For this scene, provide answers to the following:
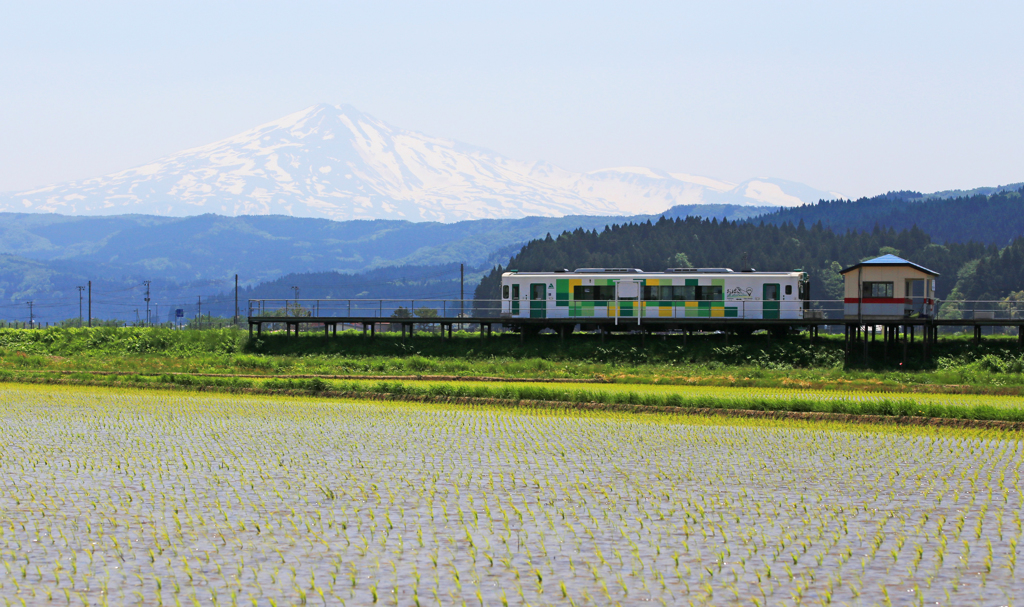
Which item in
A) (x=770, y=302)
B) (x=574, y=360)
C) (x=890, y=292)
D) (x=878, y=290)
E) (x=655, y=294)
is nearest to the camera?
(x=574, y=360)

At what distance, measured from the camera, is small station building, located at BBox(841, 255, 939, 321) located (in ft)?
181

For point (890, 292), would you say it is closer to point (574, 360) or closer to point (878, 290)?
point (878, 290)

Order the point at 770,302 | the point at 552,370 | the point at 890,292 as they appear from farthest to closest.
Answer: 1. the point at 770,302
2. the point at 890,292
3. the point at 552,370

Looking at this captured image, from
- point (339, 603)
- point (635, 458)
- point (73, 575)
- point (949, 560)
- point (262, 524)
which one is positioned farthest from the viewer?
point (635, 458)

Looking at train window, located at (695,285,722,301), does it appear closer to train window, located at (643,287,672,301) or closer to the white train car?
the white train car

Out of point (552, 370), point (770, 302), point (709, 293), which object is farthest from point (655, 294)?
point (552, 370)

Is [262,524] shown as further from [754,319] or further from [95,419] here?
[754,319]

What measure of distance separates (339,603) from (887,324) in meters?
48.9

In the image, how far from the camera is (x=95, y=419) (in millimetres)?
29578

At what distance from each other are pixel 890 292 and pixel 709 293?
968cm

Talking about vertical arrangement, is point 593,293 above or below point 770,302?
above

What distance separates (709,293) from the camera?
195ft

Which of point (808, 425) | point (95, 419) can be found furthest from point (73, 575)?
point (808, 425)

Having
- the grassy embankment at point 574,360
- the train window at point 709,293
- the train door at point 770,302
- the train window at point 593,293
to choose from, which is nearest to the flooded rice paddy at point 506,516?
the grassy embankment at point 574,360
